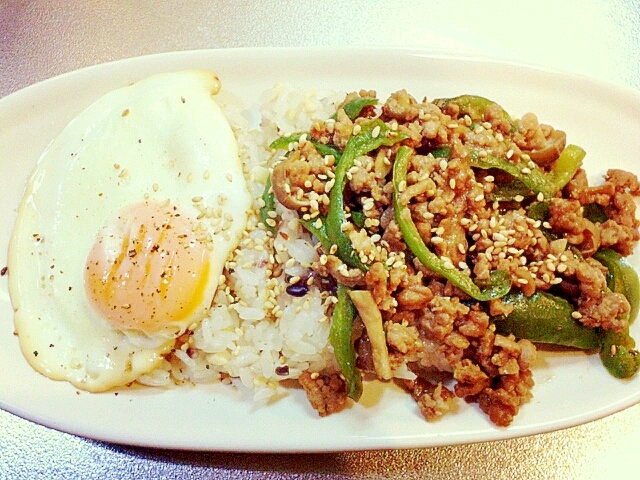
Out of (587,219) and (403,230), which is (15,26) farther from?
(587,219)

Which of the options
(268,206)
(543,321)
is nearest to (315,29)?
(268,206)

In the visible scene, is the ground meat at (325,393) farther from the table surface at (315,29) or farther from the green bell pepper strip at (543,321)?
the table surface at (315,29)

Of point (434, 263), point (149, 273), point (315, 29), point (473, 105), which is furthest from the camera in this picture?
point (315, 29)

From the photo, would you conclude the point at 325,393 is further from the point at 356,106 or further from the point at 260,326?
the point at 356,106

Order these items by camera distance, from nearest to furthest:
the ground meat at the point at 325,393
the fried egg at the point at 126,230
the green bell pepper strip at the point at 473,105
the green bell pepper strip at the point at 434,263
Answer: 1. the green bell pepper strip at the point at 434,263
2. the ground meat at the point at 325,393
3. the fried egg at the point at 126,230
4. the green bell pepper strip at the point at 473,105

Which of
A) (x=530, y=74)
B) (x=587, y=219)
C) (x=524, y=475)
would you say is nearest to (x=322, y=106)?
(x=530, y=74)

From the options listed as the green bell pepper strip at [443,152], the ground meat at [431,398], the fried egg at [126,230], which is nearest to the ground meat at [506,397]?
the ground meat at [431,398]
